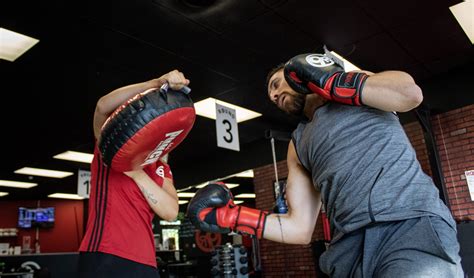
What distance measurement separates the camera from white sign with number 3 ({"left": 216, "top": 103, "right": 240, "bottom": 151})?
5629 mm

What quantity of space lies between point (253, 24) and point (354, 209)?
3.45 metres

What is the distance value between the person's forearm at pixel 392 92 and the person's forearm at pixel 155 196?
37.7 inches

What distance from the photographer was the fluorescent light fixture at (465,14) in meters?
4.33

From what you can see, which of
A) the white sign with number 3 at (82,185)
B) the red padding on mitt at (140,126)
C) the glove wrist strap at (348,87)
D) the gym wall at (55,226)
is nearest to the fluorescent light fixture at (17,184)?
the gym wall at (55,226)

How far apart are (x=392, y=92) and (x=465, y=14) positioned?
4137mm

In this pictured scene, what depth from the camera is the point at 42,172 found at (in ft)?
31.4

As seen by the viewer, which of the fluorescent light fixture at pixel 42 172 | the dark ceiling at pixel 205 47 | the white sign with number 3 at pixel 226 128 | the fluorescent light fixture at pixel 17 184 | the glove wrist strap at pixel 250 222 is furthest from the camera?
the fluorescent light fixture at pixel 17 184

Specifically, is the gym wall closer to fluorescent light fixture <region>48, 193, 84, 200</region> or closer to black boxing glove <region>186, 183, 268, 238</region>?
fluorescent light fixture <region>48, 193, 84, 200</region>

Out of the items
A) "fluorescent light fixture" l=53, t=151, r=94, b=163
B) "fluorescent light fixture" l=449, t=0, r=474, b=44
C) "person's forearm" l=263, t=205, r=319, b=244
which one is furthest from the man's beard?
"fluorescent light fixture" l=53, t=151, r=94, b=163

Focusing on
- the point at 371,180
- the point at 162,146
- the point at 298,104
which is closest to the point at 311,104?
the point at 298,104

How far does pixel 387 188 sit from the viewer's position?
1160 mm

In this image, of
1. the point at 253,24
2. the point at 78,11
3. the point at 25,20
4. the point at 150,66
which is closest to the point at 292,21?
the point at 253,24

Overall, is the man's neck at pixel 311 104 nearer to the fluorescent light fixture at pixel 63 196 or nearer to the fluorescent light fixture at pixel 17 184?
the fluorescent light fixture at pixel 17 184

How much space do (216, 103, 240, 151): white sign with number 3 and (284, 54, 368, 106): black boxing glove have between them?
421 centimetres
